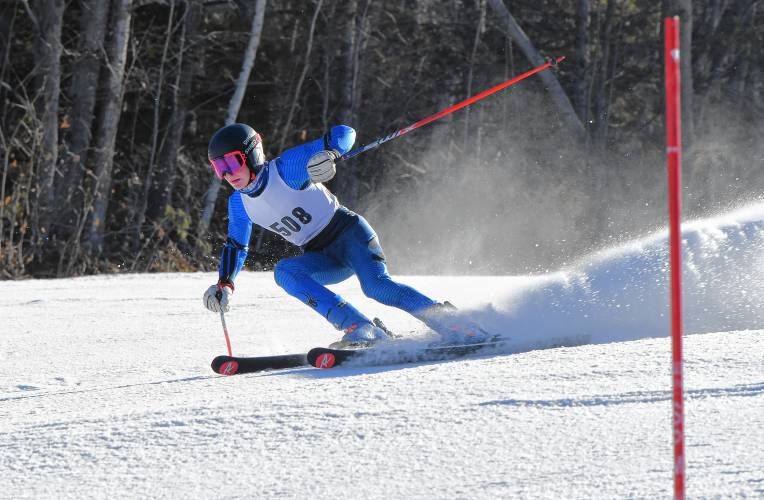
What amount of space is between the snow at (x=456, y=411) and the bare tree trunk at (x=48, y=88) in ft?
22.1

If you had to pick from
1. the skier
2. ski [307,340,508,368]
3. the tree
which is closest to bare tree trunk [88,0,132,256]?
the tree

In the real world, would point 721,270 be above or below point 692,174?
below

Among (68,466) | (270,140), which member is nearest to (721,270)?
(68,466)

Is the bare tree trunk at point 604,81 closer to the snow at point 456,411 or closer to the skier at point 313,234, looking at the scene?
the snow at point 456,411

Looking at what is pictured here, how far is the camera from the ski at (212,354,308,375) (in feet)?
17.0

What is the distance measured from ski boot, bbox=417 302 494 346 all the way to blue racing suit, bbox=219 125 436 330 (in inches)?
2.3

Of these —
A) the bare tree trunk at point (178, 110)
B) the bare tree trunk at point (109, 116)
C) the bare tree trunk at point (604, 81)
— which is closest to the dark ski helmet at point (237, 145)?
the bare tree trunk at point (109, 116)

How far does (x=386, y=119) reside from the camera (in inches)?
769

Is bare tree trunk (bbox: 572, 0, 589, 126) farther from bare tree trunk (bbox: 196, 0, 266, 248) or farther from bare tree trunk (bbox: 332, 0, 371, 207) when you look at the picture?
bare tree trunk (bbox: 196, 0, 266, 248)

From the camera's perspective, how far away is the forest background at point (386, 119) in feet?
45.0

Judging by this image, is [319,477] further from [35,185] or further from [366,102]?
[366,102]

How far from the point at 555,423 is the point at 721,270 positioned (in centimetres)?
306

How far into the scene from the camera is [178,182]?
54.4ft

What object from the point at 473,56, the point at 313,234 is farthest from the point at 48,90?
the point at 473,56
